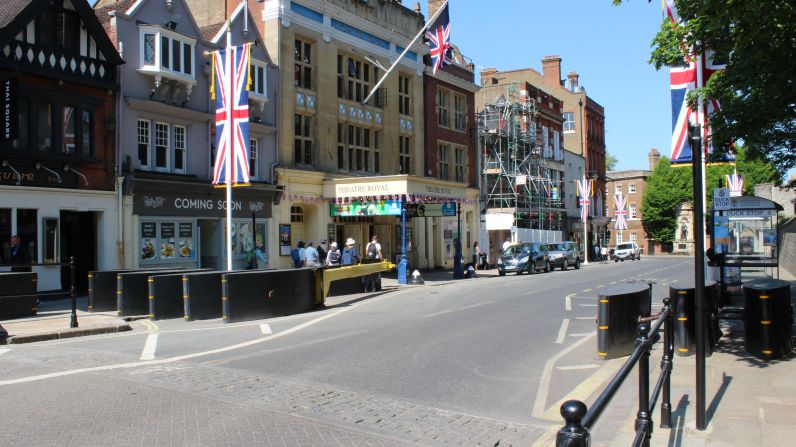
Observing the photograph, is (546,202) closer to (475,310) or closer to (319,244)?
(319,244)

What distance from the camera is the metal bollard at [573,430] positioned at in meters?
2.73

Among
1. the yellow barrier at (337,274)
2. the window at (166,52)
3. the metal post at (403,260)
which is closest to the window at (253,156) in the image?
the window at (166,52)

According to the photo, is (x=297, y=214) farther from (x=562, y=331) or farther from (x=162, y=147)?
(x=562, y=331)

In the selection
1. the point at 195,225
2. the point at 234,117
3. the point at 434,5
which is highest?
the point at 434,5

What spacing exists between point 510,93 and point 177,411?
47148 mm

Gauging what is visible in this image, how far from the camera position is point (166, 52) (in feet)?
77.3

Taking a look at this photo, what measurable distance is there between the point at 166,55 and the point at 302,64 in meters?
7.96

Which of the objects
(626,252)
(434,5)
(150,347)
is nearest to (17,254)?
(150,347)

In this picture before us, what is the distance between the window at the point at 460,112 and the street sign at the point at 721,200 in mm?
26678

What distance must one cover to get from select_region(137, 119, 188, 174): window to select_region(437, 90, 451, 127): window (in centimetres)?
1947

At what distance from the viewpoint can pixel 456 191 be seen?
32.6m

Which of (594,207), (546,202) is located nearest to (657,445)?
(546,202)

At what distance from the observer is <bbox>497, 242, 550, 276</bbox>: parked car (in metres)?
35.6

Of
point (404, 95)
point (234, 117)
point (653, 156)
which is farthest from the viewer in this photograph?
point (653, 156)
